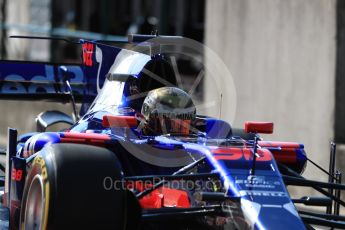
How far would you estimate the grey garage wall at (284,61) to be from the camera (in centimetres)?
1038

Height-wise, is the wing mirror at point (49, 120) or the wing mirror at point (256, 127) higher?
the wing mirror at point (256, 127)

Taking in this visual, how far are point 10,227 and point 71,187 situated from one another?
1.24 meters

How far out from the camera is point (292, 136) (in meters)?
10.9

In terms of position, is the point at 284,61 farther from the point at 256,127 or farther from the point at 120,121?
the point at 120,121

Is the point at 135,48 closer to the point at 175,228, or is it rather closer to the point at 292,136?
the point at 175,228

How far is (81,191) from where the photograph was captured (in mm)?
5461

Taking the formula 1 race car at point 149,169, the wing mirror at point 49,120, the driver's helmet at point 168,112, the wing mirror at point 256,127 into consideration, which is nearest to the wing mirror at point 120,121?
the formula 1 race car at point 149,169

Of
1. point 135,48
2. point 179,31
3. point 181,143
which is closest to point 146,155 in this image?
point 181,143

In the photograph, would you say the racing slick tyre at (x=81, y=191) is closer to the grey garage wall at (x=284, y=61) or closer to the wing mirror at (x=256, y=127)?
the wing mirror at (x=256, y=127)

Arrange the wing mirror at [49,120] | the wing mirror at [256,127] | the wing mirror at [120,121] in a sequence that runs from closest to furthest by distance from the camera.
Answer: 1. the wing mirror at [120,121]
2. the wing mirror at [256,127]
3. the wing mirror at [49,120]

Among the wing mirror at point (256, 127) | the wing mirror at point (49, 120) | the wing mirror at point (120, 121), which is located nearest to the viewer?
the wing mirror at point (120, 121)

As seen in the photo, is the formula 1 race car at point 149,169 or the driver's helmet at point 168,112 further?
the driver's helmet at point 168,112

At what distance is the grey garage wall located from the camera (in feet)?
34.1

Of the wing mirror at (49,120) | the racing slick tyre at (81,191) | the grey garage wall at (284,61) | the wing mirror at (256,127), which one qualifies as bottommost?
the racing slick tyre at (81,191)
